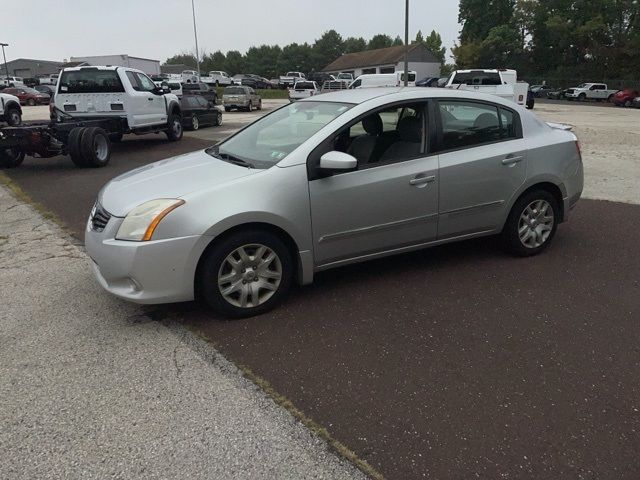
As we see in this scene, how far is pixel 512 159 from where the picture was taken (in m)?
4.67

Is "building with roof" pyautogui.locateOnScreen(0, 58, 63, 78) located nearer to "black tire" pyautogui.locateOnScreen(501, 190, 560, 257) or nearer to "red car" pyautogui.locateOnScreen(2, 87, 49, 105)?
"red car" pyautogui.locateOnScreen(2, 87, 49, 105)

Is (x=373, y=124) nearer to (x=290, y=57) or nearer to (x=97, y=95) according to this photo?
(x=97, y=95)

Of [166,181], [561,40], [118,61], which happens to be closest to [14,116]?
[166,181]

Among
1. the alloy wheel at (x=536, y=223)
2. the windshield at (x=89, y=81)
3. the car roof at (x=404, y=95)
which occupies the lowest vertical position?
the alloy wheel at (x=536, y=223)

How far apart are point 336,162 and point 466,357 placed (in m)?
1.59

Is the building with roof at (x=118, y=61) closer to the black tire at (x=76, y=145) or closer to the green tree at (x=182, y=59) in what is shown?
the black tire at (x=76, y=145)

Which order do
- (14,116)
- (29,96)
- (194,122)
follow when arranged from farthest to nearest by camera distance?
1. (29,96)
2. (194,122)
3. (14,116)

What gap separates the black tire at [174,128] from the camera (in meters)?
15.5

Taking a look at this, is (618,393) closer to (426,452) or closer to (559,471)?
(559,471)

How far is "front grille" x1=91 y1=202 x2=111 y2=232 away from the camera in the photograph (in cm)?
372

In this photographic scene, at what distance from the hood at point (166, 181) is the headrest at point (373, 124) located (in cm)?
110

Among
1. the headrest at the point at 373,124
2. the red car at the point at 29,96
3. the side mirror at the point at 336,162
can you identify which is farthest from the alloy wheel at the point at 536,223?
the red car at the point at 29,96

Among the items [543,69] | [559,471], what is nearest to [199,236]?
[559,471]

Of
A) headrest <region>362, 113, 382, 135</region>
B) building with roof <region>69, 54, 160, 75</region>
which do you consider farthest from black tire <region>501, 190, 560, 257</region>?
building with roof <region>69, 54, 160, 75</region>
